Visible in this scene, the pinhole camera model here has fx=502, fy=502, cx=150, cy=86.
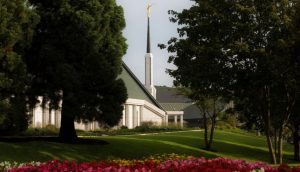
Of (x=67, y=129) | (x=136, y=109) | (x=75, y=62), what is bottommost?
(x=67, y=129)

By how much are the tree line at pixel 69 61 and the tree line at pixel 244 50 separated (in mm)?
3875

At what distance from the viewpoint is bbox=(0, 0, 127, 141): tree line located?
942 inches

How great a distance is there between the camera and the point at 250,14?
24453mm

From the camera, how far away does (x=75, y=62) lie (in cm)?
2512

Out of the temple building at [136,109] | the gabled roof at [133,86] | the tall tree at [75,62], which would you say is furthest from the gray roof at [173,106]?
the tall tree at [75,62]

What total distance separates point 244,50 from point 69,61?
8.62m

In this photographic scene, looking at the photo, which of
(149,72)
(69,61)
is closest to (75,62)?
(69,61)

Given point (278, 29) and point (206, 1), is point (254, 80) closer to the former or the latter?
point (278, 29)

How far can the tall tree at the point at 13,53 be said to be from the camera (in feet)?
71.8

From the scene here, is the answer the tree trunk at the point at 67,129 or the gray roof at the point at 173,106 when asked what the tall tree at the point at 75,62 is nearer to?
the tree trunk at the point at 67,129

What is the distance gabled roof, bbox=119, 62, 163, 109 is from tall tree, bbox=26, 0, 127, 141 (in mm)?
39211

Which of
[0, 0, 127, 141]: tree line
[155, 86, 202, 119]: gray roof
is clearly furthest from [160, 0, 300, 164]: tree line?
[155, 86, 202, 119]: gray roof

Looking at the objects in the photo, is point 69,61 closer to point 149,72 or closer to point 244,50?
point 244,50

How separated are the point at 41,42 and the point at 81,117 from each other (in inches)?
169
